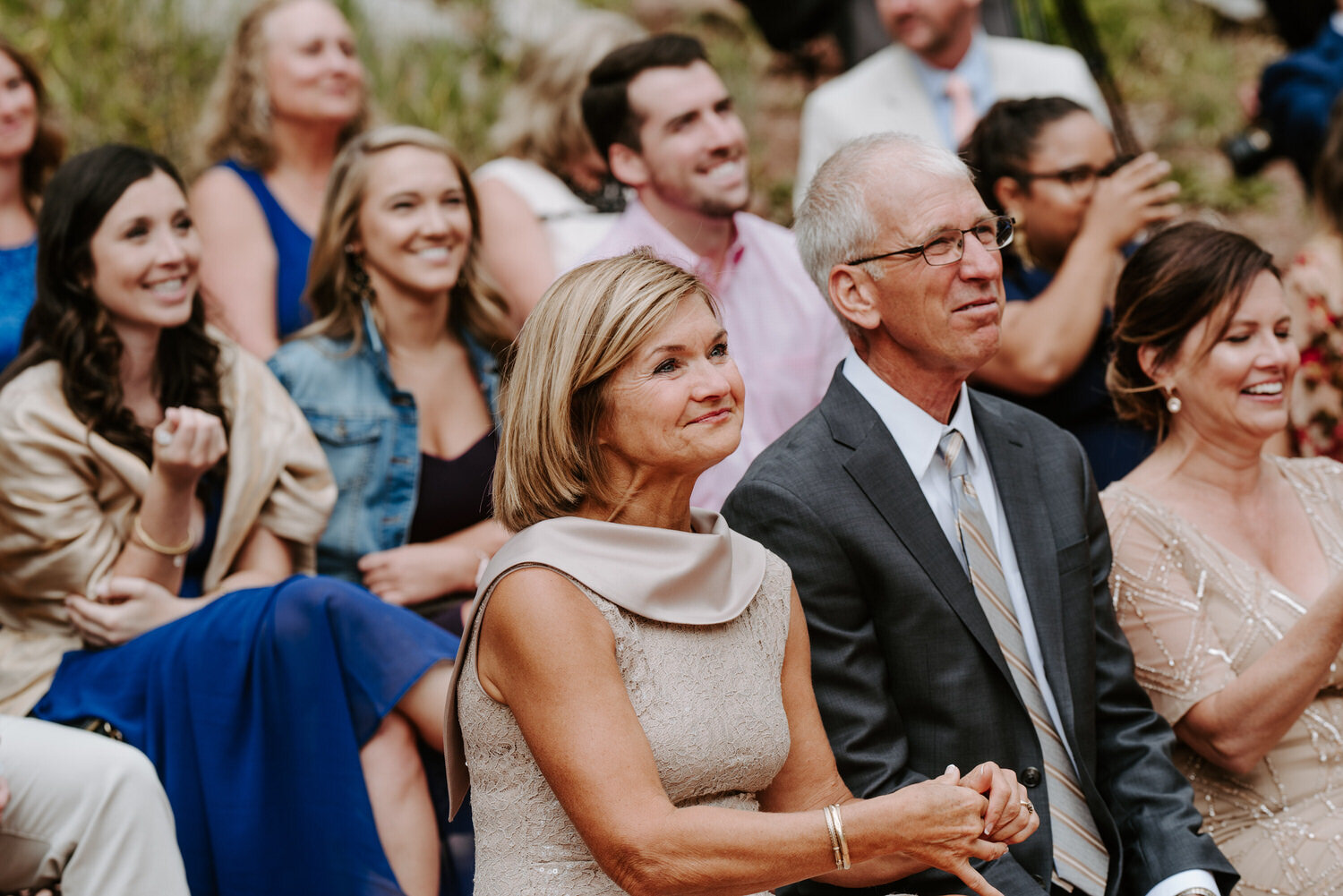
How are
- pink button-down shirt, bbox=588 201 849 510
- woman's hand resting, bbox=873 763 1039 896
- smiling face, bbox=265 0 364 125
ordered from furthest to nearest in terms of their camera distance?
1. smiling face, bbox=265 0 364 125
2. pink button-down shirt, bbox=588 201 849 510
3. woman's hand resting, bbox=873 763 1039 896

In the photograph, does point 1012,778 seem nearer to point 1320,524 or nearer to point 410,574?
point 1320,524

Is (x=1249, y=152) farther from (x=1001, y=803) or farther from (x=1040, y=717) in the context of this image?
(x=1001, y=803)

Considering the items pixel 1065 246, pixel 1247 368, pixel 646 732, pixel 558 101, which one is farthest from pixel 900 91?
pixel 646 732

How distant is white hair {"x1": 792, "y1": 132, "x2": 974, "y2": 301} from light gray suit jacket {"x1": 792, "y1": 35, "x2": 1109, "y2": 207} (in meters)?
2.25

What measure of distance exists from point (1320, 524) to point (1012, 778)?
1.37 meters

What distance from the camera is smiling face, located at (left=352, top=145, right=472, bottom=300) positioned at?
3.73 metres

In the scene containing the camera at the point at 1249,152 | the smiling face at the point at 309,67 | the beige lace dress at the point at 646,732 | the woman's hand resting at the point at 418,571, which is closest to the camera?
the beige lace dress at the point at 646,732

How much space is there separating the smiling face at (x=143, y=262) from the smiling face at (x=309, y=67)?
118 centimetres

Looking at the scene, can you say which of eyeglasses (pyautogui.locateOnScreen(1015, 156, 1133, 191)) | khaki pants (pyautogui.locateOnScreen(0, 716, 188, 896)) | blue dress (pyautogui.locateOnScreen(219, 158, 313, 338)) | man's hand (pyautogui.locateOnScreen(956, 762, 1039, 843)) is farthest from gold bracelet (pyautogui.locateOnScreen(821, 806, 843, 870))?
blue dress (pyautogui.locateOnScreen(219, 158, 313, 338))

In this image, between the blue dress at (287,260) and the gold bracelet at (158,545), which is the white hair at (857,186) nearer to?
the gold bracelet at (158,545)

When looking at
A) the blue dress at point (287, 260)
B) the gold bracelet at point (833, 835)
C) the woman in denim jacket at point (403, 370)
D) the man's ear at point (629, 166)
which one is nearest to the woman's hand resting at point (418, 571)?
the woman in denim jacket at point (403, 370)

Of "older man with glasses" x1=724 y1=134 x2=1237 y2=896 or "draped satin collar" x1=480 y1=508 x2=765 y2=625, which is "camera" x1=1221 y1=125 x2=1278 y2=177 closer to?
"older man with glasses" x1=724 y1=134 x2=1237 y2=896

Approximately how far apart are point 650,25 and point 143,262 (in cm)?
605

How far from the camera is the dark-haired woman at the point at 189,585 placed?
290 cm
